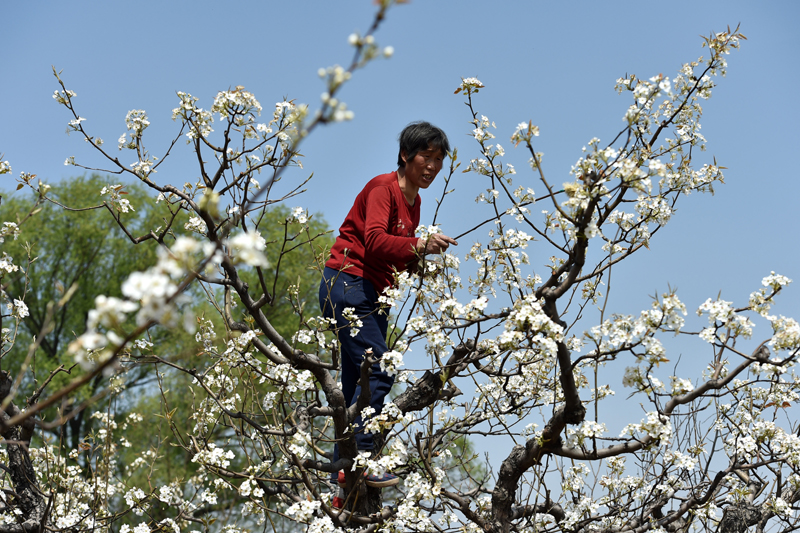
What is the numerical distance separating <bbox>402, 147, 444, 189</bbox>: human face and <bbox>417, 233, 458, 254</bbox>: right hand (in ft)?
2.61

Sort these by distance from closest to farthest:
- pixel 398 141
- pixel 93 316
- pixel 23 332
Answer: pixel 93 316
pixel 398 141
pixel 23 332

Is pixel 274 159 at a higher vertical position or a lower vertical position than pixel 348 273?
higher

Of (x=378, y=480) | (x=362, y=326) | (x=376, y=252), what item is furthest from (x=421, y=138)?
(x=378, y=480)

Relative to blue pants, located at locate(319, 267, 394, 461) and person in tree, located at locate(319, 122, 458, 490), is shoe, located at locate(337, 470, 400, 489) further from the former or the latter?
blue pants, located at locate(319, 267, 394, 461)

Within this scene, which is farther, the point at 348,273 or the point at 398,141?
the point at 398,141

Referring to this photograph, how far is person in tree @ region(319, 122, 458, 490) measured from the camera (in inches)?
144

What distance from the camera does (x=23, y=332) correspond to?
45.7 ft

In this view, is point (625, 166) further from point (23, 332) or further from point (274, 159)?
point (23, 332)

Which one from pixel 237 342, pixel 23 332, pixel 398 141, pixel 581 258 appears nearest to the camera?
pixel 581 258

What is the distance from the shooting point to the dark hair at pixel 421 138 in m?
4.01

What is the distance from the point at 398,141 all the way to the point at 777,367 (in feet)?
8.45

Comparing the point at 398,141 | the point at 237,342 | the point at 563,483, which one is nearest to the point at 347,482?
the point at 237,342

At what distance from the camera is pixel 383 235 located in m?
3.60

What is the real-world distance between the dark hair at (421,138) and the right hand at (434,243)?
0.84 meters
